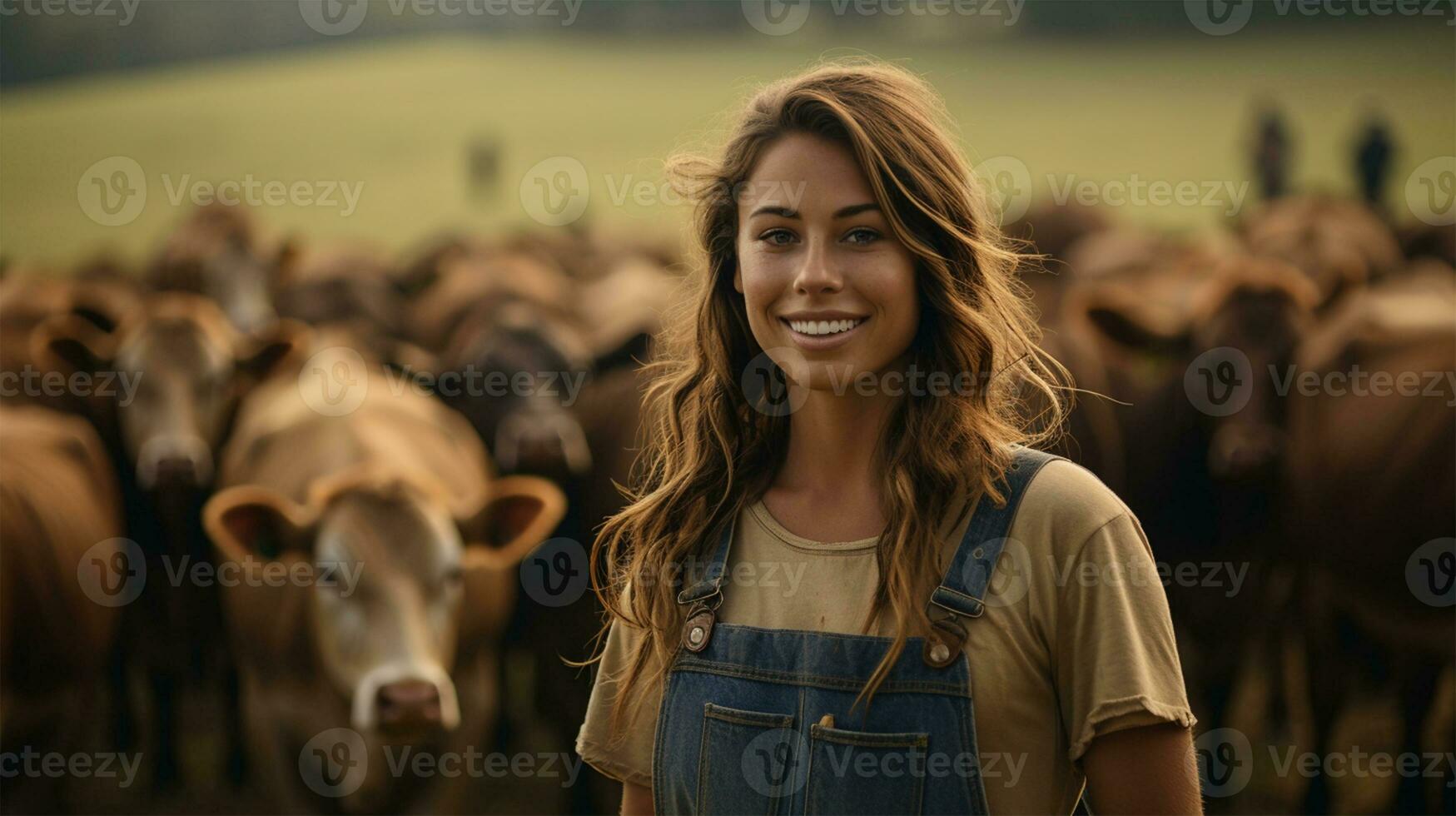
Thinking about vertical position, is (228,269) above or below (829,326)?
above

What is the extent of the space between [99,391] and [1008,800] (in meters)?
6.75

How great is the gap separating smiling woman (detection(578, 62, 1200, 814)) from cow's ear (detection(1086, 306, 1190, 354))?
482 cm

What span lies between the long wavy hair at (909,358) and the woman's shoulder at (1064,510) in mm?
52

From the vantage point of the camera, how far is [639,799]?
2.09 meters

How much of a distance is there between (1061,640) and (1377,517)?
498cm

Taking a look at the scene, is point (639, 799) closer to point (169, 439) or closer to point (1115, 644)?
point (1115, 644)

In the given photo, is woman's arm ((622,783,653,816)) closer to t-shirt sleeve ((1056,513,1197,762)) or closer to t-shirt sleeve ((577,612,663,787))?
t-shirt sleeve ((577,612,663,787))

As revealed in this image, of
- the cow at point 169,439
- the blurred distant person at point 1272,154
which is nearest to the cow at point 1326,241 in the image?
the cow at point 169,439

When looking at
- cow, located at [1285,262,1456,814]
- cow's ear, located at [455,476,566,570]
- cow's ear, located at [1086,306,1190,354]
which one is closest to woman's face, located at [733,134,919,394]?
cow's ear, located at [455,476,566,570]

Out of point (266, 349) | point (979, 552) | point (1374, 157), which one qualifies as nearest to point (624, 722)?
point (979, 552)

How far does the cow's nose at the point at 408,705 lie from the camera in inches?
176

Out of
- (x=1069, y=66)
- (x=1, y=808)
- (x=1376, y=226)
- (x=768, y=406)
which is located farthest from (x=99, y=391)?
(x=1069, y=66)

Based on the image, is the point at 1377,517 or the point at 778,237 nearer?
the point at 778,237

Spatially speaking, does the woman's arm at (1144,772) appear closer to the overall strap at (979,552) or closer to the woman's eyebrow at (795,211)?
the overall strap at (979,552)
